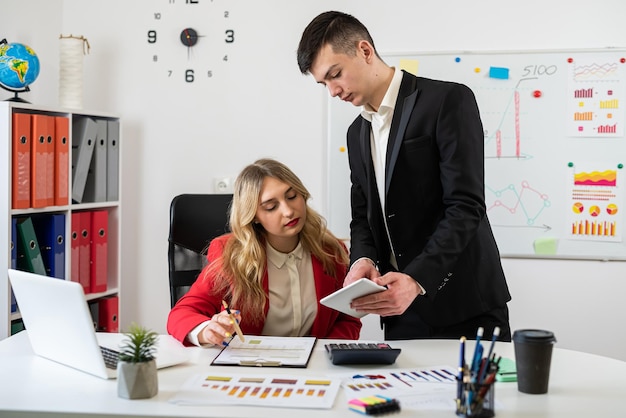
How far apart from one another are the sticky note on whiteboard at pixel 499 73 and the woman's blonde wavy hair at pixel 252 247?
145cm

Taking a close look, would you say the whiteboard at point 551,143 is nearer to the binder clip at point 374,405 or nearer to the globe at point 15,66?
the globe at point 15,66

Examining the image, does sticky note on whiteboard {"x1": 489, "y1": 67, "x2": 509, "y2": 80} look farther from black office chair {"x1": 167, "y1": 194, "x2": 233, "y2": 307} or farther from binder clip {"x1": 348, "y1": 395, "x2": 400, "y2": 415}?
binder clip {"x1": 348, "y1": 395, "x2": 400, "y2": 415}

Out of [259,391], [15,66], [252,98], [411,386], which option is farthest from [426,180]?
[15,66]

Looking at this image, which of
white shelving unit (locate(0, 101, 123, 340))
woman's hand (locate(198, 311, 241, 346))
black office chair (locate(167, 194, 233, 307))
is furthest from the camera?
white shelving unit (locate(0, 101, 123, 340))

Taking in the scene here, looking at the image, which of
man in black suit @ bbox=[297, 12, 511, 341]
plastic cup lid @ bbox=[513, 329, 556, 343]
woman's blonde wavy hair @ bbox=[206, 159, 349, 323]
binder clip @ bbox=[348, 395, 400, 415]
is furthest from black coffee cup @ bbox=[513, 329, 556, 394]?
woman's blonde wavy hair @ bbox=[206, 159, 349, 323]

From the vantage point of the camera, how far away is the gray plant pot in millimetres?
1407

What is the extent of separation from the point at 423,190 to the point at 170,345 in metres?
0.78

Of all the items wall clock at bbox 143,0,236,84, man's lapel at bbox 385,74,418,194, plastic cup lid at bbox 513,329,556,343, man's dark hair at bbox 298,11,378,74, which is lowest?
plastic cup lid at bbox 513,329,556,343

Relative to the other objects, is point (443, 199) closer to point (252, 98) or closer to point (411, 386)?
point (411, 386)

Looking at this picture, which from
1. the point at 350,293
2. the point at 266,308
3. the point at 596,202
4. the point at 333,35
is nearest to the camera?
the point at 350,293

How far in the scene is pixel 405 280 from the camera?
1.79 m

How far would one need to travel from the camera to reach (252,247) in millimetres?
2135

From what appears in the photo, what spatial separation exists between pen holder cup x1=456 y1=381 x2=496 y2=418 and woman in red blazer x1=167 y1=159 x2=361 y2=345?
0.84m

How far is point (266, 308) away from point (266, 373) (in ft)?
1.73
